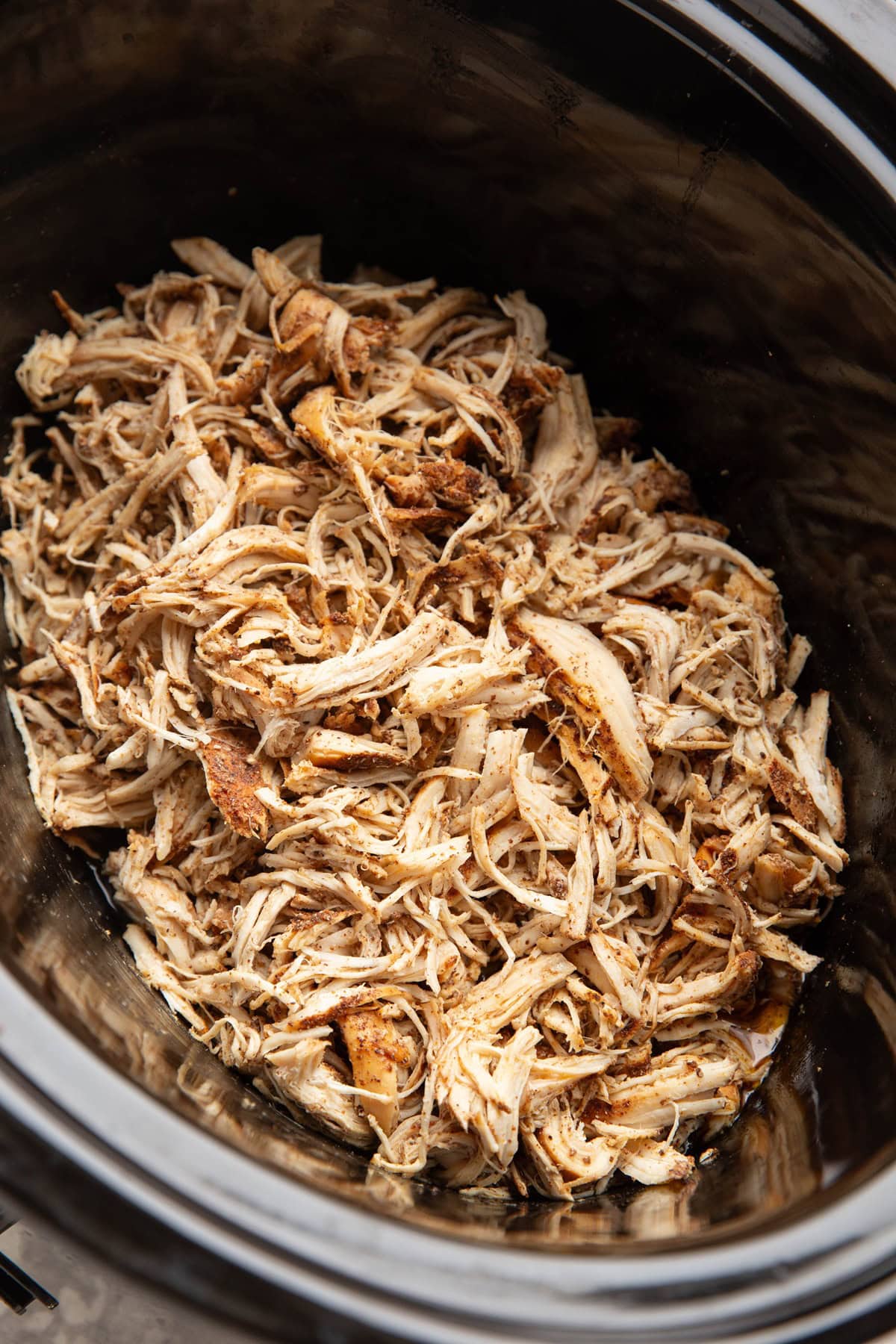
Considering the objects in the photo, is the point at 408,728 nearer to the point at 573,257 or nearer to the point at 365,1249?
the point at 365,1249

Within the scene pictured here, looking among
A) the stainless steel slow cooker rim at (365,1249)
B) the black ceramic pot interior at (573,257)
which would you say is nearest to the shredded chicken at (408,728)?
the black ceramic pot interior at (573,257)

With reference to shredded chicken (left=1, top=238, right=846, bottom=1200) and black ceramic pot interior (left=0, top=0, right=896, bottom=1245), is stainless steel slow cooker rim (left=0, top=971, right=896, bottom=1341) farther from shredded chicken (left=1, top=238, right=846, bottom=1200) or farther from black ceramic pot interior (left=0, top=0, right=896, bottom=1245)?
shredded chicken (left=1, top=238, right=846, bottom=1200)

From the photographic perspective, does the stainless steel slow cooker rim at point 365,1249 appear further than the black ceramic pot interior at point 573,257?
No

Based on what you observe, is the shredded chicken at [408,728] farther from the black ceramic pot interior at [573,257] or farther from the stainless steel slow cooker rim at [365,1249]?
the stainless steel slow cooker rim at [365,1249]

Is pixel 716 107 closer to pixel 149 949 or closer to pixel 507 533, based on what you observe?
pixel 507 533

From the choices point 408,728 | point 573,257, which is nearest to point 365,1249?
point 408,728
